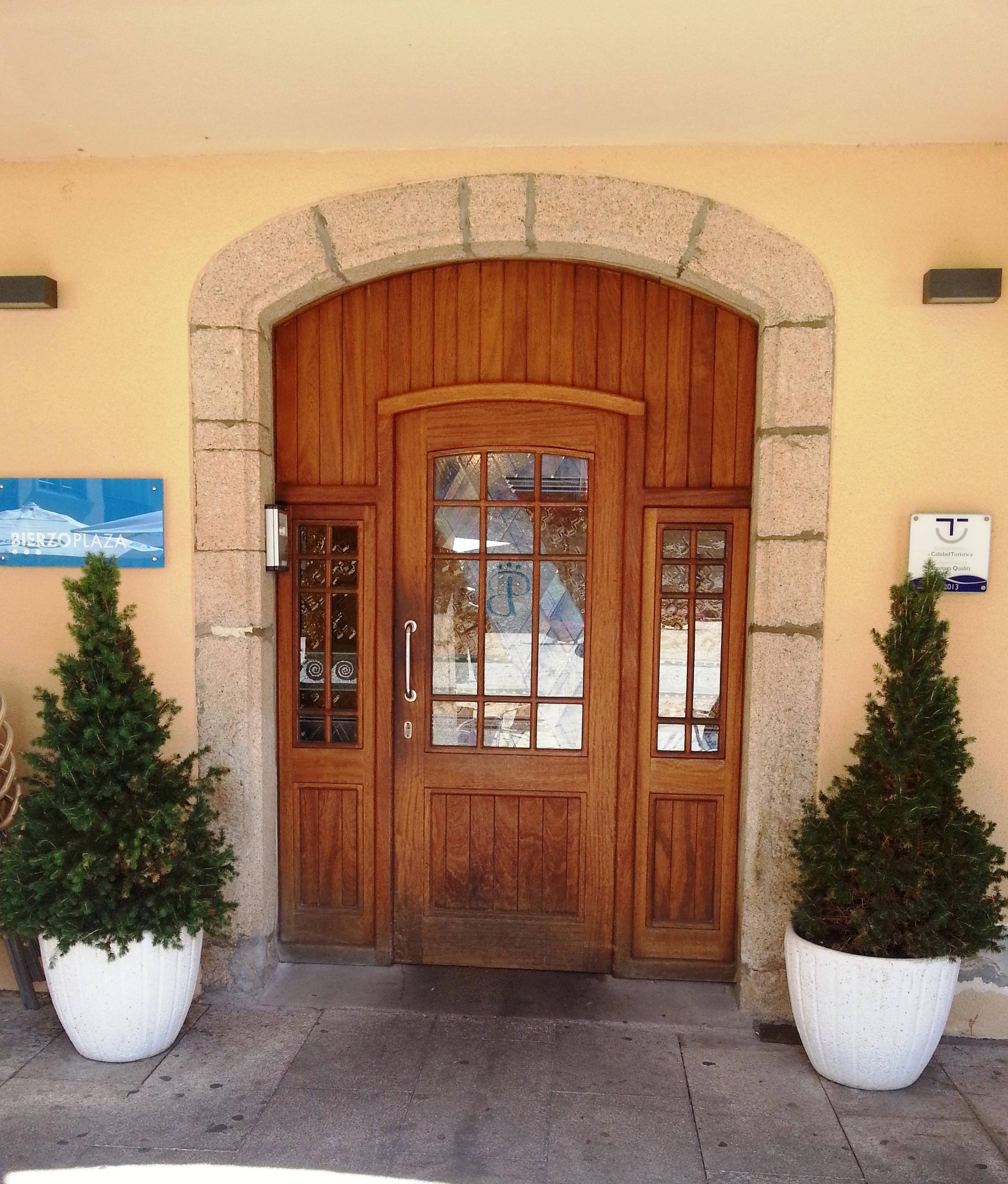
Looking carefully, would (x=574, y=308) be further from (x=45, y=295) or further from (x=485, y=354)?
(x=45, y=295)

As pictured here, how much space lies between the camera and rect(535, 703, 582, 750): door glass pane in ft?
10.9

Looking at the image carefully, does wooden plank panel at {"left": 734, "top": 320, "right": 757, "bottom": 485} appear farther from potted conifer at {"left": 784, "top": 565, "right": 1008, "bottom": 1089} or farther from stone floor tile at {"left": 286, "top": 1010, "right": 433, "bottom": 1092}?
stone floor tile at {"left": 286, "top": 1010, "right": 433, "bottom": 1092}

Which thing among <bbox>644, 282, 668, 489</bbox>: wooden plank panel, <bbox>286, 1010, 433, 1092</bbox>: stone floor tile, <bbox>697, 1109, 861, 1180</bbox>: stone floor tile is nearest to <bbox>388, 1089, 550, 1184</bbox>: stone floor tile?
<bbox>286, 1010, 433, 1092</bbox>: stone floor tile

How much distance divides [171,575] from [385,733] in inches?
39.2

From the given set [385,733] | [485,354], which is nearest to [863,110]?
[485,354]

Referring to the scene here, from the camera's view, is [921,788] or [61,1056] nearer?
[921,788]

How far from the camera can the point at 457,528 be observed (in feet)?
10.8

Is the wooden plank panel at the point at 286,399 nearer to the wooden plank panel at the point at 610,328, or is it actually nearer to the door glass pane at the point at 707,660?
the wooden plank panel at the point at 610,328

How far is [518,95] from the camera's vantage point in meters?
2.60

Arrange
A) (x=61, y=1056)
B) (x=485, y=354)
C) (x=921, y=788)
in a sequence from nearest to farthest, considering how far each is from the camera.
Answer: (x=921, y=788)
(x=61, y=1056)
(x=485, y=354)

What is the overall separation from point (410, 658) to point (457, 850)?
0.79 metres

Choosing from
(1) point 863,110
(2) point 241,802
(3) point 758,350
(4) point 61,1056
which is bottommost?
(4) point 61,1056

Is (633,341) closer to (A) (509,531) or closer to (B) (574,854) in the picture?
(A) (509,531)

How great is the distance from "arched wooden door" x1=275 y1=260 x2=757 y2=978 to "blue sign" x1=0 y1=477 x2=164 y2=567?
1.58 ft
